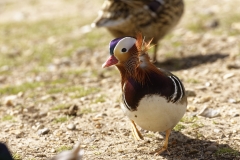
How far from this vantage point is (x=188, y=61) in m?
8.69

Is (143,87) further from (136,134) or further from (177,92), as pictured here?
(136,134)

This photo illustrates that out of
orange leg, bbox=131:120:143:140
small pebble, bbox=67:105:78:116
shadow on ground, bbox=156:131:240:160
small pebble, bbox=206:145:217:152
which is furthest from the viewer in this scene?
small pebble, bbox=67:105:78:116

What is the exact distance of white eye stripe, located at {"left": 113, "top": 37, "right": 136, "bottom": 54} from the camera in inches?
185

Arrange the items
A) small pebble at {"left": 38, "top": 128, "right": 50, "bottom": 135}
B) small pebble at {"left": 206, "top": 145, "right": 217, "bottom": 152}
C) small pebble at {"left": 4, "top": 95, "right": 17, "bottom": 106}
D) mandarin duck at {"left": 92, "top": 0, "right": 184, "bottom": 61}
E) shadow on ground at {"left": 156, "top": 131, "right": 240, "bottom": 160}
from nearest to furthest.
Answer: shadow on ground at {"left": 156, "top": 131, "right": 240, "bottom": 160} < small pebble at {"left": 206, "top": 145, "right": 217, "bottom": 152} < small pebble at {"left": 38, "top": 128, "right": 50, "bottom": 135} < small pebble at {"left": 4, "top": 95, "right": 17, "bottom": 106} < mandarin duck at {"left": 92, "top": 0, "right": 184, "bottom": 61}

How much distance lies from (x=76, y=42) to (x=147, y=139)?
5128mm

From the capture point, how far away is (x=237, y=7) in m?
11.2

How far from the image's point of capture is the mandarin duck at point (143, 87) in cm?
470

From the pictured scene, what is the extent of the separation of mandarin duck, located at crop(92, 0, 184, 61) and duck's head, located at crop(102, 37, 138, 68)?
2.96 meters

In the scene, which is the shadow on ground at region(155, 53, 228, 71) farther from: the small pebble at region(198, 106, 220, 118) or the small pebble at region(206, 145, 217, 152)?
the small pebble at region(206, 145, 217, 152)

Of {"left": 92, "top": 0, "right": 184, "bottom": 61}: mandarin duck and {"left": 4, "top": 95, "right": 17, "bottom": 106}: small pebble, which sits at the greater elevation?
{"left": 92, "top": 0, "right": 184, "bottom": 61}: mandarin duck

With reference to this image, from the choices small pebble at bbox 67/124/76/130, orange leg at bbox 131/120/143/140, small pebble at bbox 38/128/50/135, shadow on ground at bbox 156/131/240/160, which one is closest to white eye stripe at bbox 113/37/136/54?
orange leg at bbox 131/120/143/140

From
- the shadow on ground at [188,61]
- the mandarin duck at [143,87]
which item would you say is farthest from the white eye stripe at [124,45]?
the shadow on ground at [188,61]

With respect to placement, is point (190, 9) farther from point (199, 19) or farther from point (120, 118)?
point (120, 118)

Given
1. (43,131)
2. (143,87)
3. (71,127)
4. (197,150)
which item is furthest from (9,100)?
(197,150)
